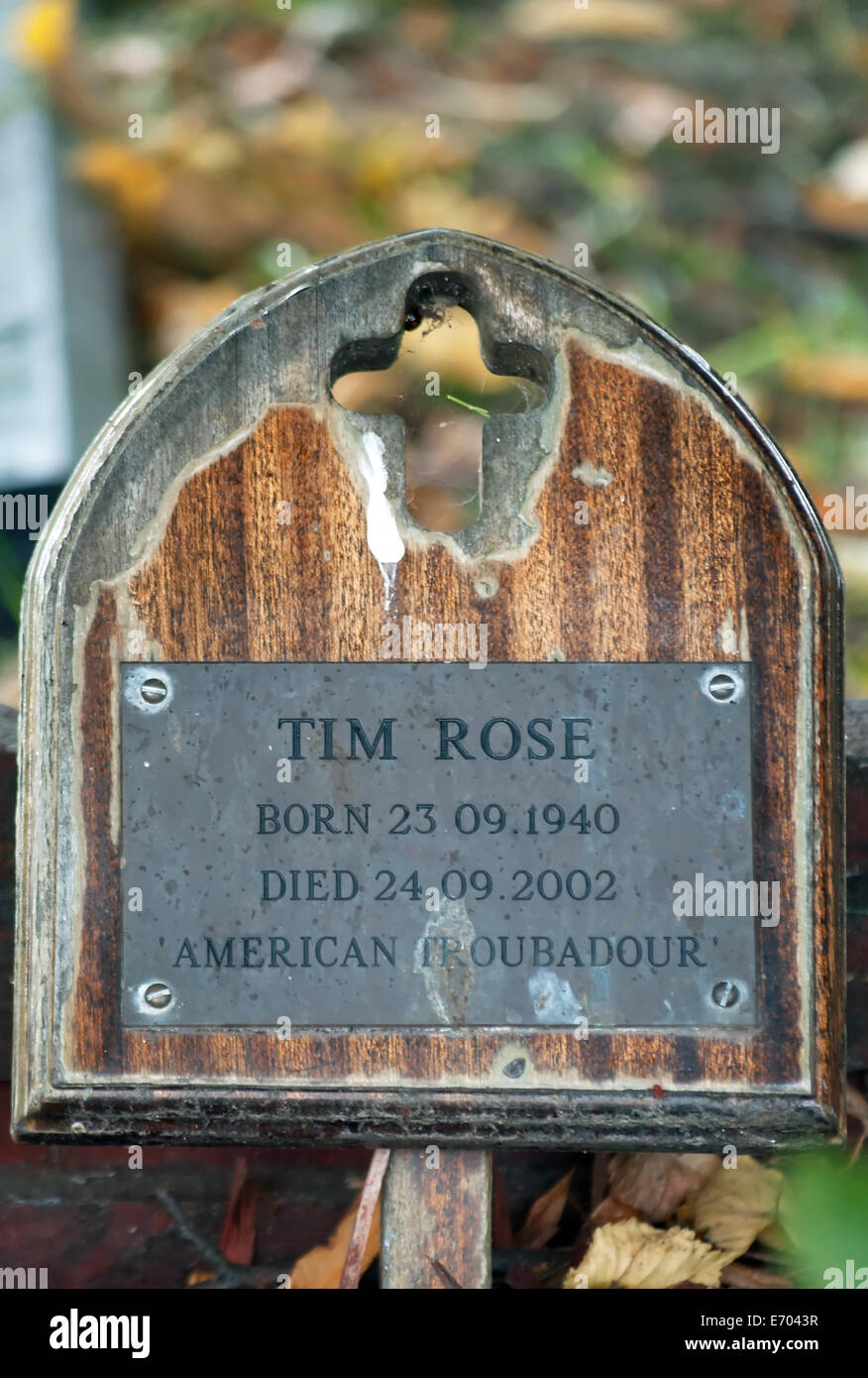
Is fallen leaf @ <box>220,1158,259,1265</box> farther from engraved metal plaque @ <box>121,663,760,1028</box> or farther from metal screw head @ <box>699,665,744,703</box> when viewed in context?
metal screw head @ <box>699,665,744,703</box>

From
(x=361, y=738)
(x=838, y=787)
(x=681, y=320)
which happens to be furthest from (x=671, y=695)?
(x=681, y=320)

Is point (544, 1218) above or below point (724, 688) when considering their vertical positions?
below

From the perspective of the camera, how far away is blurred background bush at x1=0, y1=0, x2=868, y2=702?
127 inches

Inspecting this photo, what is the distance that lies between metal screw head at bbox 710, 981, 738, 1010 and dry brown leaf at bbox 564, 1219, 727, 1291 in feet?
1.25

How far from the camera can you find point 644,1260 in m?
1.45

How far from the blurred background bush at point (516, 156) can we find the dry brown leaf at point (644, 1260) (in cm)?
157

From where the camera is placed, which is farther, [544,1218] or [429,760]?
[544,1218]

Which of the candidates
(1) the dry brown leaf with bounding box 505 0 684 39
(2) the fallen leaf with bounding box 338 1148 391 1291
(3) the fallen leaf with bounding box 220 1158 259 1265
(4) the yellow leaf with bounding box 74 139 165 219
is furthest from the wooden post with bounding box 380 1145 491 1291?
(1) the dry brown leaf with bounding box 505 0 684 39

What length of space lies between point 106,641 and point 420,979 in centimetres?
44

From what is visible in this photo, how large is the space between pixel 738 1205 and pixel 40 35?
10.1ft

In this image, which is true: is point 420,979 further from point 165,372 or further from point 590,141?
point 590,141
